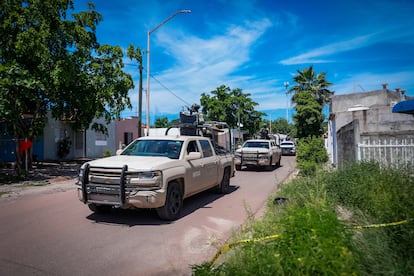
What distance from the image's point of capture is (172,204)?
649 cm

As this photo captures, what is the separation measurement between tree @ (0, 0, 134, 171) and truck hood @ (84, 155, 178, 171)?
24.0 feet

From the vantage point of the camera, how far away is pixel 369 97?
23.4 meters

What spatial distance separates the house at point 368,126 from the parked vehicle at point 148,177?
526 centimetres

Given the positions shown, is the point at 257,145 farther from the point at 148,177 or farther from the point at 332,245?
the point at 332,245

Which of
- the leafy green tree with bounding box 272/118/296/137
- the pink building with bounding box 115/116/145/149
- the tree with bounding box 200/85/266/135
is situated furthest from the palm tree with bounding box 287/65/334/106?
the leafy green tree with bounding box 272/118/296/137

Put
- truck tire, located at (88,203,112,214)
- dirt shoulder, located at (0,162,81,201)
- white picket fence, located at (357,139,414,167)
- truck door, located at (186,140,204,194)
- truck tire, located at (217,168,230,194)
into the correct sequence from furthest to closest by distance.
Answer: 1. dirt shoulder, located at (0,162,81,201)
2. truck tire, located at (217,168,230,194)
3. white picket fence, located at (357,139,414,167)
4. truck door, located at (186,140,204,194)
5. truck tire, located at (88,203,112,214)

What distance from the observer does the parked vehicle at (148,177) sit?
595 centimetres

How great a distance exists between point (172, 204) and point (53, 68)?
11.1 meters

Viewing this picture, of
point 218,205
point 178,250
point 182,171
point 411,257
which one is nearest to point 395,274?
point 411,257

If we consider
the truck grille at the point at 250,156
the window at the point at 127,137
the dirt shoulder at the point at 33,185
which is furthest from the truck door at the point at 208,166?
the window at the point at 127,137

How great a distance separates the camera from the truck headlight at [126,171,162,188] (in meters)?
5.95

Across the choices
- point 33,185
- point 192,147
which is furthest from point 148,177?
point 33,185

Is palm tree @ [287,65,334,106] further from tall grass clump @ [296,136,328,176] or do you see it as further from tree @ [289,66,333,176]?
tall grass clump @ [296,136,328,176]

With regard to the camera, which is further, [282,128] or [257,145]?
[282,128]
